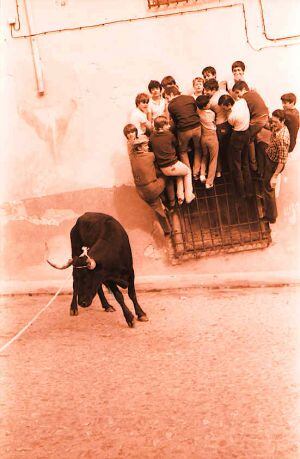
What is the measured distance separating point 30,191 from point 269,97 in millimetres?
3505

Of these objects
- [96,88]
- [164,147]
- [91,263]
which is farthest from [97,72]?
[91,263]

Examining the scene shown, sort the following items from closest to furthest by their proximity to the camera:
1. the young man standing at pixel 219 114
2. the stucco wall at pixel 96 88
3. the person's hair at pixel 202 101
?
the person's hair at pixel 202 101, the young man standing at pixel 219 114, the stucco wall at pixel 96 88

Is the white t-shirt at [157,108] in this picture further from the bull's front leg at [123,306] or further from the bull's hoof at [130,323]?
the bull's hoof at [130,323]

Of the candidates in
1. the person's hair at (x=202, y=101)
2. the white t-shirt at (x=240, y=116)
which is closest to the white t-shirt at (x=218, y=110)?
the white t-shirt at (x=240, y=116)

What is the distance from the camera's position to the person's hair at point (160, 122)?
815cm

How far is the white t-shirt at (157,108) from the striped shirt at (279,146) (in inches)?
56.0

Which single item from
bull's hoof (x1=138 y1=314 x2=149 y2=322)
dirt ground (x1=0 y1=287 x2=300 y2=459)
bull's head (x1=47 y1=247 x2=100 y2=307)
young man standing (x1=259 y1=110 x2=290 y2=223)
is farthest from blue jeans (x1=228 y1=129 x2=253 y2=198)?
bull's head (x1=47 y1=247 x2=100 y2=307)

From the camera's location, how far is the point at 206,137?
8359 millimetres

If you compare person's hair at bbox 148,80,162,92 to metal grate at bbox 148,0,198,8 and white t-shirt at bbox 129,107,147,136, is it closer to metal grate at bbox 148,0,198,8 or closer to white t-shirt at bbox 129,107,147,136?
white t-shirt at bbox 129,107,147,136

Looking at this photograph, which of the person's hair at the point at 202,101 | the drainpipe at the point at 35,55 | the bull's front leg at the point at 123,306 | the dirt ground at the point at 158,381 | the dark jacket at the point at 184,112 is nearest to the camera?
the dirt ground at the point at 158,381

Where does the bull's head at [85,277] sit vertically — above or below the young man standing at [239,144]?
below

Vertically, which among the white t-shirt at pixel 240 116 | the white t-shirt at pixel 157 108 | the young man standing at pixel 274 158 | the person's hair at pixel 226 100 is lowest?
the young man standing at pixel 274 158

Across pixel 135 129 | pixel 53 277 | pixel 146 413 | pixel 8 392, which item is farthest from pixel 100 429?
pixel 53 277

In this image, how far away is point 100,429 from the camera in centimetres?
480
